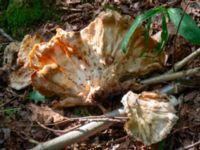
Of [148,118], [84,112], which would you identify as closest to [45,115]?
[84,112]

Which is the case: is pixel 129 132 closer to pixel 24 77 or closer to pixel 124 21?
pixel 124 21

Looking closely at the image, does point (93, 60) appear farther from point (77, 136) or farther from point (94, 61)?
point (77, 136)

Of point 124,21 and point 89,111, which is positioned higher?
point 124,21

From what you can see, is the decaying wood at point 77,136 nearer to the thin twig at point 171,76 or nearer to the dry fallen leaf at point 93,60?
the dry fallen leaf at point 93,60

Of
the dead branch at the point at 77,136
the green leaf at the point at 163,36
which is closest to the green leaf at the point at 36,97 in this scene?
the dead branch at the point at 77,136

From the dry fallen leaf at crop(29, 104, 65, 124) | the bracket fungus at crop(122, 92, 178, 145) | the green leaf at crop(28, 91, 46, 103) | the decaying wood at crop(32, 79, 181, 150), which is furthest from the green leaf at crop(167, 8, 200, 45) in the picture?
the green leaf at crop(28, 91, 46, 103)

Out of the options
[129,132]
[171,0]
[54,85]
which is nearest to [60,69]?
[54,85]
